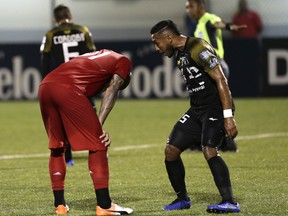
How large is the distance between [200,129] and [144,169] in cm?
329

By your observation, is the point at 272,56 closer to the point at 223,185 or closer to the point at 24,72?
the point at 24,72

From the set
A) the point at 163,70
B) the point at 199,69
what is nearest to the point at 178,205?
the point at 199,69

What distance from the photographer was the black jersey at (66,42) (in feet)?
42.0

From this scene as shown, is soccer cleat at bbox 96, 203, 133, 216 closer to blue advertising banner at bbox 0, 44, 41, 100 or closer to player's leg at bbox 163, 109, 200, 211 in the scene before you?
player's leg at bbox 163, 109, 200, 211

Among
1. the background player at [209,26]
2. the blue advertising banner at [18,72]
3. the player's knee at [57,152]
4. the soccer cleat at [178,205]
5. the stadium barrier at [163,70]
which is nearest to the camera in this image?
the player's knee at [57,152]

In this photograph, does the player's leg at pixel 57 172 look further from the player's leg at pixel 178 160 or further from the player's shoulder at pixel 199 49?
the player's shoulder at pixel 199 49

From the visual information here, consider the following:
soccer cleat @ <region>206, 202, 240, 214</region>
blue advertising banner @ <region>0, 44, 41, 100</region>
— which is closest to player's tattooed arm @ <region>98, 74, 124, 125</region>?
soccer cleat @ <region>206, 202, 240, 214</region>

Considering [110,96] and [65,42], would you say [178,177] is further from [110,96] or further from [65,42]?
[65,42]

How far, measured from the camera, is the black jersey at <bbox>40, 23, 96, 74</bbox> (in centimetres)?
1279

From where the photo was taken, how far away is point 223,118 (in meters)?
8.72

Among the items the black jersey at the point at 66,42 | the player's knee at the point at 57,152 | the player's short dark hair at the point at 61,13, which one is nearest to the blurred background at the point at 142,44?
the black jersey at the point at 66,42

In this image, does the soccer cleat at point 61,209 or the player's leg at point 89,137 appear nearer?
the player's leg at point 89,137

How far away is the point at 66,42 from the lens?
12789 mm

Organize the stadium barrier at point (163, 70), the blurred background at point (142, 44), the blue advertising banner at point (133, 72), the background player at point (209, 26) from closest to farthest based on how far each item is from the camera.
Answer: the background player at point (209, 26), the stadium barrier at point (163, 70), the blurred background at point (142, 44), the blue advertising banner at point (133, 72)
